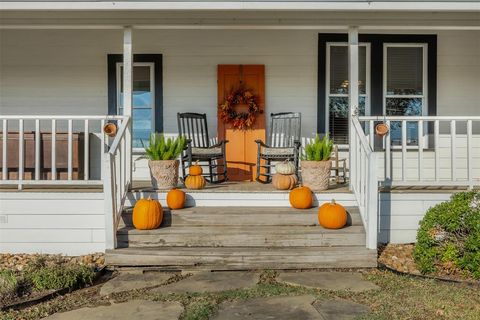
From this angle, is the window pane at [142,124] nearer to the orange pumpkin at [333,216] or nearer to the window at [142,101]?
the window at [142,101]

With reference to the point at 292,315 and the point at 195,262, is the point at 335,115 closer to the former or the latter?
the point at 195,262

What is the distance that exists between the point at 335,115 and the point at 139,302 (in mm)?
4177

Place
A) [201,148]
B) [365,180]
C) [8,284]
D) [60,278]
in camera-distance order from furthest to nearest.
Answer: [201,148], [365,180], [60,278], [8,284]

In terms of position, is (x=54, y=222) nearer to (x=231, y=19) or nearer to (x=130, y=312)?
(x=130, y=312)

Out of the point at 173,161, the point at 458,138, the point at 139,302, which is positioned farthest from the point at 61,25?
the point at 458,138

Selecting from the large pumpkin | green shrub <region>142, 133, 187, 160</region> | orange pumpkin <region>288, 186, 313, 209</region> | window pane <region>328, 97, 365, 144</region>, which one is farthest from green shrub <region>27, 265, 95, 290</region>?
window pane <region>328, 97, 365, 144</region>

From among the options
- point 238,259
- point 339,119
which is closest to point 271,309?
point 238,259

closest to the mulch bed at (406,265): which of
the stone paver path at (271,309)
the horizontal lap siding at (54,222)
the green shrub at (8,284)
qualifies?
the stone paver path at (271,309)

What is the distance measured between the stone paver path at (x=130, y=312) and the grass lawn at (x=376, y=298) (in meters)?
0.09

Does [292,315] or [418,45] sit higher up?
[418,45]

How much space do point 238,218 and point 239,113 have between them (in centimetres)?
224

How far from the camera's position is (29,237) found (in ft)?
16.1

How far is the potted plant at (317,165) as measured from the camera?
4.97 meters

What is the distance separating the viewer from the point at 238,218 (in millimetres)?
4582
